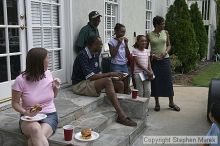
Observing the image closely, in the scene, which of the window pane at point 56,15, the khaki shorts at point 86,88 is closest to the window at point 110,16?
the window pane at point 56,15

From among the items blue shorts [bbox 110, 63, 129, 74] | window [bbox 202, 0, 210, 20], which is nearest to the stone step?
blue shorts [bbox 110, 63, 129, 74]

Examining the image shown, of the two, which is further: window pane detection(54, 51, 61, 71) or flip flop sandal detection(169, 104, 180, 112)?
flip flop sandal detection(169, 104, 180, 112)

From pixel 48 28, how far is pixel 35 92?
2.22m

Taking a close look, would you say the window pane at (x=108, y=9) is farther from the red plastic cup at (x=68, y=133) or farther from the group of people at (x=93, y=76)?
the red plastic cup at (x=68, y=133)

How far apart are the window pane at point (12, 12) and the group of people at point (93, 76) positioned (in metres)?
1.10

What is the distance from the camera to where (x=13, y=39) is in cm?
461

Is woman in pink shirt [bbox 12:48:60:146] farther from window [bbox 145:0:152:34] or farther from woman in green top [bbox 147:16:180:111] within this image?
window [bbox 145:0:152:34]

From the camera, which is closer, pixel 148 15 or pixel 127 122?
pixel 127 122

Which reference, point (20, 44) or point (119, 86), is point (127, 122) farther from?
A: point (20, 44)

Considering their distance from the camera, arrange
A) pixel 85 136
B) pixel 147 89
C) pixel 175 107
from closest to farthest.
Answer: pixel 85 136
pixel 147 89
pixel 175 107

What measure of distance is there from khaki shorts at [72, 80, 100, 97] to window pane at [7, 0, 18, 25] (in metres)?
1.37

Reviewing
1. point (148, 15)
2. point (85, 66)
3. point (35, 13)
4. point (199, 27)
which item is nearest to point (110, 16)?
point (35, 13)

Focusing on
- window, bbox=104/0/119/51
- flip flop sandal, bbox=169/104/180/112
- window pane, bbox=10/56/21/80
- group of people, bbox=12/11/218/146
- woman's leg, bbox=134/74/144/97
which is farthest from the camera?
window, bbox=104/0/119/51

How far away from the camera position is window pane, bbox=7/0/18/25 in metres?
4.51
